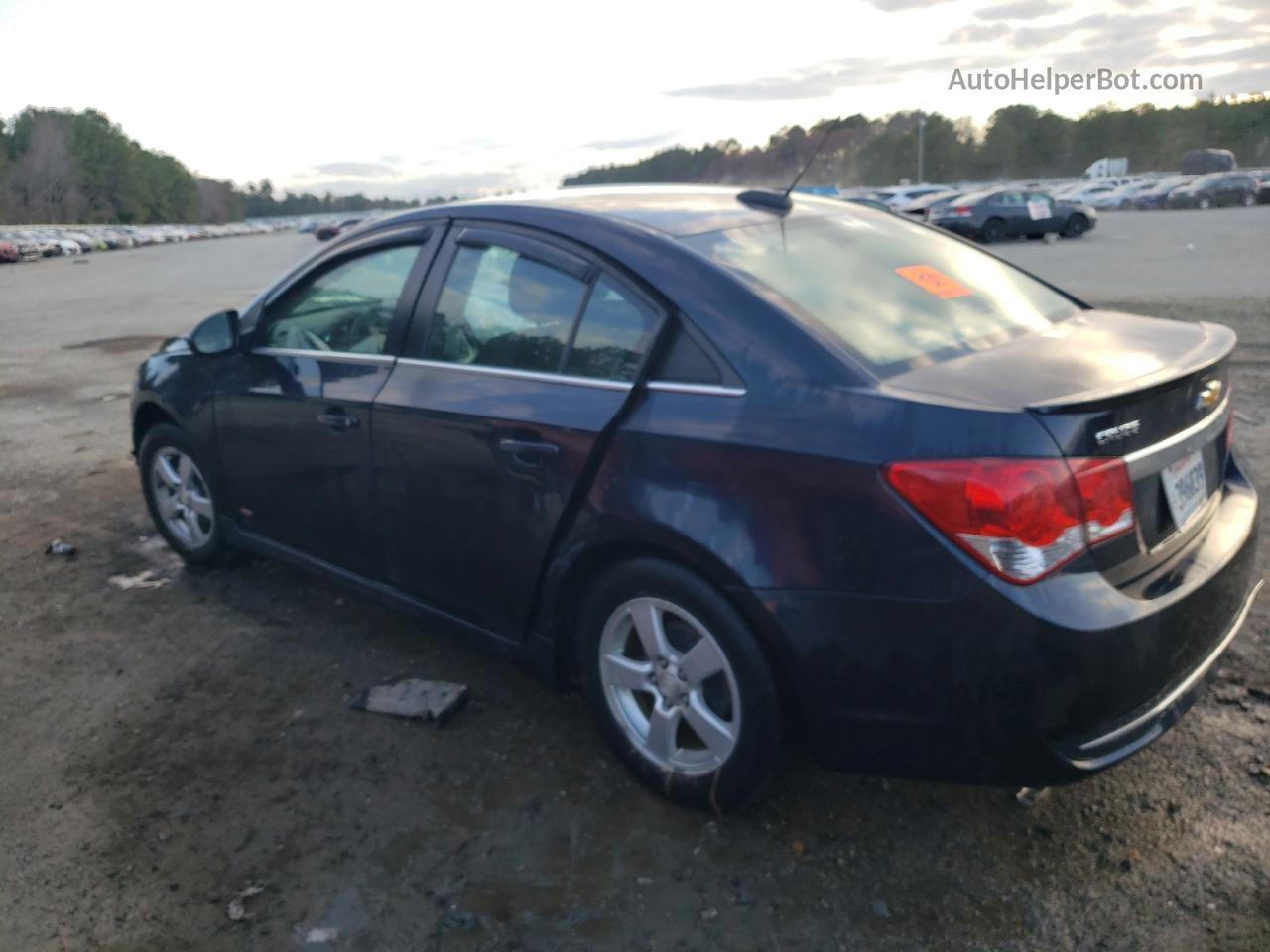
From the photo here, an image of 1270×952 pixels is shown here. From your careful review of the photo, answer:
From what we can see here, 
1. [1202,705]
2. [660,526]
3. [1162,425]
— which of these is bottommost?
[1202,705]

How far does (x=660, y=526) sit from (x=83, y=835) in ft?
6.09

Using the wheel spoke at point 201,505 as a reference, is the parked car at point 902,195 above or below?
below

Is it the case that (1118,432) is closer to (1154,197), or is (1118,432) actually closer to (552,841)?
(552,841)

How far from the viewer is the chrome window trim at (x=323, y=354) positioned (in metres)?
3.52

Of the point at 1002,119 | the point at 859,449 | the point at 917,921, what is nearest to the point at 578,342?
the point at 859,449

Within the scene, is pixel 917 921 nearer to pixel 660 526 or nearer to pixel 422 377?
pixel 660 526

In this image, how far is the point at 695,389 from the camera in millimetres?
2652

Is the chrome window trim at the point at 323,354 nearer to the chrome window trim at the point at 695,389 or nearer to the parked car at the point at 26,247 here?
the chrome window trim at the point at 695,389

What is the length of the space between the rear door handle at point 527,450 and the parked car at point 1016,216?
85.9ft

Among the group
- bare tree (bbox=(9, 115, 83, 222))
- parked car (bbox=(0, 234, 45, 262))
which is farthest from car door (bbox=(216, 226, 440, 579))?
bare tree (bbox=(9, 115, 83, 222))

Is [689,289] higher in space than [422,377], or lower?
higher

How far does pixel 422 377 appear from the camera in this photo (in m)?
3.32

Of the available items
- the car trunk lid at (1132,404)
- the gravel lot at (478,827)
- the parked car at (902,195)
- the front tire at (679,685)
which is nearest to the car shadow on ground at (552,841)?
the gravel lot at (478,827)

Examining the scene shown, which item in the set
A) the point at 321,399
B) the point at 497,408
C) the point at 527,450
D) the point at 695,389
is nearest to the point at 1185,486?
the point at 695,389
